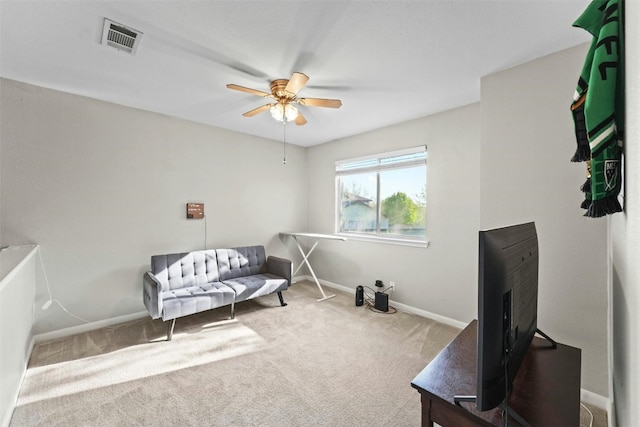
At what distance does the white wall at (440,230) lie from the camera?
2982mm

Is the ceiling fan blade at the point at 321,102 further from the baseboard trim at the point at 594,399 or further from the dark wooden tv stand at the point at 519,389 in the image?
the baseboard trim at the point at 594,399

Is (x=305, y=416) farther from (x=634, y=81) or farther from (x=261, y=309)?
(x=634, y=81)

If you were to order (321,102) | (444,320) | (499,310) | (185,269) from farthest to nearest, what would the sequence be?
1. (185,269)
2. (444,320)
3. (321,102)
4. (499,310)

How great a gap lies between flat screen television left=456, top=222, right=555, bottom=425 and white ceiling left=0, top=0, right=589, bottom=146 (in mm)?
1471

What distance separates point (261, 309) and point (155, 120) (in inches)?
107

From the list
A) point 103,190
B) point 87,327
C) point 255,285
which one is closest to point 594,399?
point 255,285

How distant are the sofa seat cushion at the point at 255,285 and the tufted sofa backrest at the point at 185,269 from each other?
28 centimetres

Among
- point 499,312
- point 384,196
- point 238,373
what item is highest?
point 384,196

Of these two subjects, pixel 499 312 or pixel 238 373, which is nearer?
pixel 499 312

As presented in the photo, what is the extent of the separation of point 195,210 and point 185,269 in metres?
0.80

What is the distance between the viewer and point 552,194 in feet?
6.60

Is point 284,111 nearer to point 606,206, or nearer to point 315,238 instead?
point 606,206

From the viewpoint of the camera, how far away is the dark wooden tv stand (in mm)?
876

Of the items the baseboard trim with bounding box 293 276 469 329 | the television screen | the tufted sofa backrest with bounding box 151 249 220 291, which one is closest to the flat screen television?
the television screen
